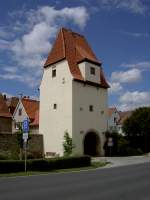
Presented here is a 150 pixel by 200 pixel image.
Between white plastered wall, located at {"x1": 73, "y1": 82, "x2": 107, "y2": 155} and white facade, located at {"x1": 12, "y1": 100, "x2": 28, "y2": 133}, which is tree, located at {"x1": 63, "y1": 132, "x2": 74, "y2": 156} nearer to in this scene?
white plastered wall, located at {"x1": 73, "y1": 82, "x2": 107, "y2": 155}

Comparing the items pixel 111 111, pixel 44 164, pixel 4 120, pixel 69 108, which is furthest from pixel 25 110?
pixel 111 111

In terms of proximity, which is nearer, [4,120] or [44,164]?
[44,164]

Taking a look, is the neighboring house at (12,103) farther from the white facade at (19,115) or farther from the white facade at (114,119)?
the white facade at (114,119)

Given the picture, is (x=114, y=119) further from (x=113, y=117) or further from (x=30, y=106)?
(x=30, y=106)

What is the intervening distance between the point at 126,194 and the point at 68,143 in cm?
2932

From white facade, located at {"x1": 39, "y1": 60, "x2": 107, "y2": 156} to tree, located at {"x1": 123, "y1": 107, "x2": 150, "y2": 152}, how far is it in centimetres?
980

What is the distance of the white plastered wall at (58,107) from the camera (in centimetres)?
4416

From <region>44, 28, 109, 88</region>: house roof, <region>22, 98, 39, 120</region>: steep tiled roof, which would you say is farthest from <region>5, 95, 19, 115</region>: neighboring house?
<region>44, 28, 109, 88</region>: house roof

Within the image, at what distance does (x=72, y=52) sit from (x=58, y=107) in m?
7.33

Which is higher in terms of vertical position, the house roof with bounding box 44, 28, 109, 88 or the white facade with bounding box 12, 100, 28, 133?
the house roof with bounding box 44, 28, 109, 88

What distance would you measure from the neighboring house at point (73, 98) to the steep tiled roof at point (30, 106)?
10953mm

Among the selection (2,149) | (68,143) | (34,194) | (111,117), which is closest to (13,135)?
(2,149)

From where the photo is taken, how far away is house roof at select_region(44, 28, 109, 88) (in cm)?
4572

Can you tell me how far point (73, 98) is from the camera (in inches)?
1713
